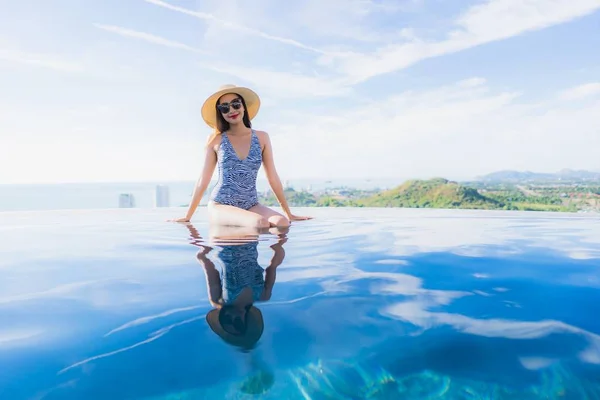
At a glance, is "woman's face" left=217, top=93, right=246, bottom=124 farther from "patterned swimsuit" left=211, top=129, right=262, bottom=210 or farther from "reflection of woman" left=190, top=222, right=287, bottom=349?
"reflection of woman" left=190, top=222, right=287, bottom=349

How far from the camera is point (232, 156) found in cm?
480

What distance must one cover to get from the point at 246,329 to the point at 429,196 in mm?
14787

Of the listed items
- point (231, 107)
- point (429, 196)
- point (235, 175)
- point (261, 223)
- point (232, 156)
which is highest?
point (231, 107)

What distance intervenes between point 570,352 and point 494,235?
2.80m

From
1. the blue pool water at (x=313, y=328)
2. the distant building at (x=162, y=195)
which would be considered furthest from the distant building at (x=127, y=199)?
the blue pool water at (x=313, y=328)

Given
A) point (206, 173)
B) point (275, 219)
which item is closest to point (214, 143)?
point (206, 173)

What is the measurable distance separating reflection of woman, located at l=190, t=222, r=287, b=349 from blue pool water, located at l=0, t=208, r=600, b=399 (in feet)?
0.04

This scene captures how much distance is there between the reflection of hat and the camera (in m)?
1.42

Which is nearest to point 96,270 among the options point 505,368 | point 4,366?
point 4,366

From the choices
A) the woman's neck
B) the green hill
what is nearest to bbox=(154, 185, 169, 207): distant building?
the green hill

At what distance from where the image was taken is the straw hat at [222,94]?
4.64m

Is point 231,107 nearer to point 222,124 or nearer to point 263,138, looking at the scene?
point 222,124

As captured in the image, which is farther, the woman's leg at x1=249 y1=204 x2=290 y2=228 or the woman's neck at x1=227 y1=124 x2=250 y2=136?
the woman's neck at x1=227 y1=124 x2=250 y2=136

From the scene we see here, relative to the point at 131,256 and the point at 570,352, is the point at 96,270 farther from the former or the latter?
the point at 570,352
